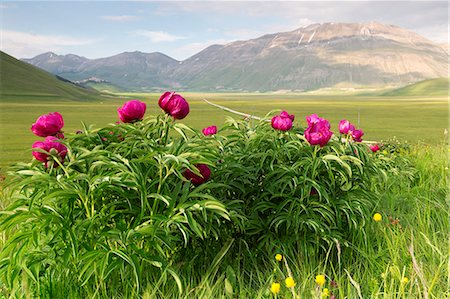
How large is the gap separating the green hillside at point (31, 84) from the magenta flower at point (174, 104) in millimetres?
86237

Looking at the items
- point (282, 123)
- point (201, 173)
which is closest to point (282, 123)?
point (282, 123)

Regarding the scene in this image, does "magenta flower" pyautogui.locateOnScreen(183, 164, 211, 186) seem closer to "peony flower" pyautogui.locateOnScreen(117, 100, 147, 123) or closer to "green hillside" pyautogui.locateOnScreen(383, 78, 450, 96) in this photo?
"peony flower" pyautogui.locateOnScreen(117, 100, 147, 123)

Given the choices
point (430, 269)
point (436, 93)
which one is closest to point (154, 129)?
point (430, 269)

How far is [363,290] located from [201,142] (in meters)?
1.25

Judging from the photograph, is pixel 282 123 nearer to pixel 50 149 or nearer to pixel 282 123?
pixel 282 123

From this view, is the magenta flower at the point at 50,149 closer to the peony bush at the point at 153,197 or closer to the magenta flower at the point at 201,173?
the peony bush at the point at 153,197

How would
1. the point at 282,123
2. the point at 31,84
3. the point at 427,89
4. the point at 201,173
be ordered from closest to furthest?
the point at 201,173 → the point at 282,123 → the point at 31,84 → the point at 427,89

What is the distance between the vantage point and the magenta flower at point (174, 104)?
7.84 ft

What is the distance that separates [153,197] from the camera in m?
2.32

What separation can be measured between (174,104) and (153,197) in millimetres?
489

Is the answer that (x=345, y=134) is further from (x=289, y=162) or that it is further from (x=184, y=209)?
(x=184, y=209)

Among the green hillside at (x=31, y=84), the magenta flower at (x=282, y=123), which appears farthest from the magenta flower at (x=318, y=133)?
the green hillside at (x=31, y=84)

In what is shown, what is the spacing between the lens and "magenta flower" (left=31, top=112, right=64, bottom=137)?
2426 mm

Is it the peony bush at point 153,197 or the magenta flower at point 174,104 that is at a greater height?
the magenta flower at point 174,104
